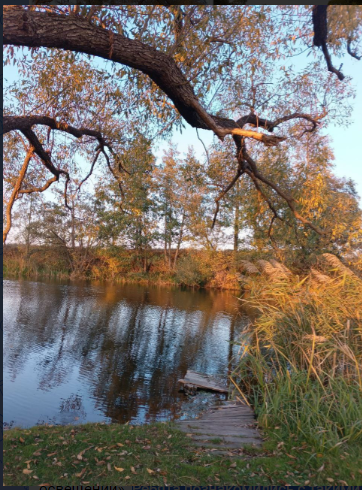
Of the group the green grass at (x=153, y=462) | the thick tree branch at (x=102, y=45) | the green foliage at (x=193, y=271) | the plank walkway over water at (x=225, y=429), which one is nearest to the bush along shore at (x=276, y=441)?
the green grass at (x=153, y=462)

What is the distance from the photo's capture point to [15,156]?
9.07 meters

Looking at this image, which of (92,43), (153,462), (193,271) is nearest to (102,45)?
(92,43)

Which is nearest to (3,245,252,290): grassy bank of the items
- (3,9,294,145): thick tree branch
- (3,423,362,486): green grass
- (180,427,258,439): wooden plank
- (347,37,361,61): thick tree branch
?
(347,37,361,61): thick tree branch

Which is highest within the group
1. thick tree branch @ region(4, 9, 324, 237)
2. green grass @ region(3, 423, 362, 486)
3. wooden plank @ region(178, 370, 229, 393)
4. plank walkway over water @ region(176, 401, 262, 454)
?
thick tree branch @ region(4, 9, 324, 237)

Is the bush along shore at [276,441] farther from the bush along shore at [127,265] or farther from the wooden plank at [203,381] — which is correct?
the bush along shore at [127,265]

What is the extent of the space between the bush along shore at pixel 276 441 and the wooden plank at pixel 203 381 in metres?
2.02

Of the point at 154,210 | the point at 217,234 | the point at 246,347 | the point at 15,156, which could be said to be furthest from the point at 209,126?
A: the point at 154,210

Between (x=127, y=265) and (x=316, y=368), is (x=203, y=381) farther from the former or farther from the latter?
(x=127, y=265)

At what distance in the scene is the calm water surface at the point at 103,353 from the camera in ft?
22.6

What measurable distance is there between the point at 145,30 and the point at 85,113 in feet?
8.48

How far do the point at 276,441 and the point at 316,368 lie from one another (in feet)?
4.47

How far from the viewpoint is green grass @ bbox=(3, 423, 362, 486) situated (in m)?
3.64

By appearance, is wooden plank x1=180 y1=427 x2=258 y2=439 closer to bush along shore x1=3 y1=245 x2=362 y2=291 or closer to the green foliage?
bush along shore x1=3 y1=245 x2=362 y2=291

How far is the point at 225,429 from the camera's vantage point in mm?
5324
